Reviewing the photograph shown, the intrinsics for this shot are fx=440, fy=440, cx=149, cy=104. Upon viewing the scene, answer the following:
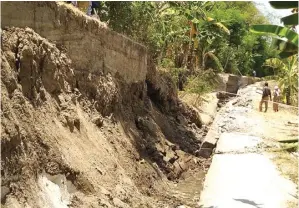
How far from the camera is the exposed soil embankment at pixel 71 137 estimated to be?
5.70m

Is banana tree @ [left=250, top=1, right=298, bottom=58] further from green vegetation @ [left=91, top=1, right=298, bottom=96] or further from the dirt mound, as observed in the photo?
the dirt mound

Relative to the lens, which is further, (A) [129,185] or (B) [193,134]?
(B) [193,134]

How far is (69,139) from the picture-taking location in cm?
734

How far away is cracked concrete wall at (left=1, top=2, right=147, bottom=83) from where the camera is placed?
23.4ft

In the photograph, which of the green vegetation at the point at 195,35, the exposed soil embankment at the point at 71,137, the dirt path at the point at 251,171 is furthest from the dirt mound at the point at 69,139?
the green vegetation at the point at 195,35

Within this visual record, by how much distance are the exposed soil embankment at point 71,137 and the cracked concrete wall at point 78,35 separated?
101mm

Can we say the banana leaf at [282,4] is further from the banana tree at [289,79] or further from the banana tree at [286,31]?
the banana tree at [289,79]

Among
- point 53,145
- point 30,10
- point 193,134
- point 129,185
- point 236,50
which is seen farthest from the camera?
point 236,50

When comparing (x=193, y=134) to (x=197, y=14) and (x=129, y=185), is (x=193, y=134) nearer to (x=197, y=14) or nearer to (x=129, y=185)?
(x=129, y=185)

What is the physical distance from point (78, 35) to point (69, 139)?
8.41 ft

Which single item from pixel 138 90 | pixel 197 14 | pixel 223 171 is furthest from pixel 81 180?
pixel 197 14

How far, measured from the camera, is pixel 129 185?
8391 millimetres

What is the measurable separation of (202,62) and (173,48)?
6775mm

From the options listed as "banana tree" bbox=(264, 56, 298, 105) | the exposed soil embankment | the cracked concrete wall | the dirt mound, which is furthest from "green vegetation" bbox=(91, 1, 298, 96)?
"banana tree" bbox=(264, 56, 298, 105)
